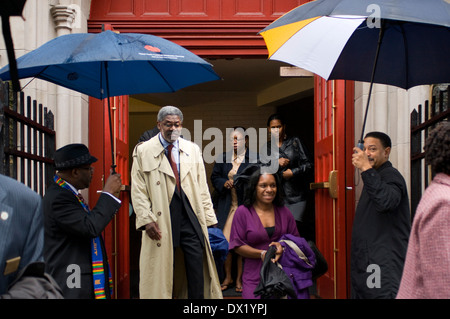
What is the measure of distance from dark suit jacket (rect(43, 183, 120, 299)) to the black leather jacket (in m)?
3.31

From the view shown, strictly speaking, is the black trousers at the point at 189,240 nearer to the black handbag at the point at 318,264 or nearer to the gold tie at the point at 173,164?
the gold tie at the point at 173,164

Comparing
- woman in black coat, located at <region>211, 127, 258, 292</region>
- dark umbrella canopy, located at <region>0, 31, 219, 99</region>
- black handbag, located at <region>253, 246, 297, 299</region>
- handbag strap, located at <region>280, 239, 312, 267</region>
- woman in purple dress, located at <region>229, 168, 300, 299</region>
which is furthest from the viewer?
woman in black coat, located at <region>211, 127, 258, 292</region>

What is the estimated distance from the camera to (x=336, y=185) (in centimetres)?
610

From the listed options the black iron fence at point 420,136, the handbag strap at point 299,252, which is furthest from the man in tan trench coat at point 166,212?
the black iron fence at point 420,136

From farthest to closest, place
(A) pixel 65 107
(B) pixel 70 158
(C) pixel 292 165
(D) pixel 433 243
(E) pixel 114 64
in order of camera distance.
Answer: (C) pixel 292 165 → (A) pixel 65 107 → (E) pixel 114 64 → (B) pixel 70 158 → (D) pixel 433 243

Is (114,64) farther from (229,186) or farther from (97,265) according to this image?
(229,186)

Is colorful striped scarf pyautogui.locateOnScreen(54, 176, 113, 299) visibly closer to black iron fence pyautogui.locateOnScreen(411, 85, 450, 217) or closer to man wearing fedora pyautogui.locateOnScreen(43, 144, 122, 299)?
man wearing fedora pyautogui.locateOnScreen(43, 144, 122, 299)

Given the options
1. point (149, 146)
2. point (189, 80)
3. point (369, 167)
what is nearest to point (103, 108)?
point (149, 146)

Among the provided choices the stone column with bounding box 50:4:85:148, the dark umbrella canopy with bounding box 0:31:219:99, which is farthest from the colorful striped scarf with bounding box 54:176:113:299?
the stone column with bounding box 50:4:85:148

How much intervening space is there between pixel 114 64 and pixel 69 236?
5.04 feet

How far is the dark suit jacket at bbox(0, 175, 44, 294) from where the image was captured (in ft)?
7.79

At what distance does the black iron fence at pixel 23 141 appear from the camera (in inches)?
165

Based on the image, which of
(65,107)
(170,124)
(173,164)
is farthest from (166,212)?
(65,107)
